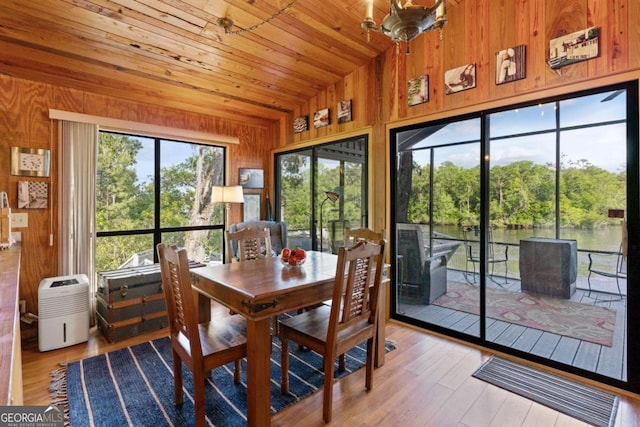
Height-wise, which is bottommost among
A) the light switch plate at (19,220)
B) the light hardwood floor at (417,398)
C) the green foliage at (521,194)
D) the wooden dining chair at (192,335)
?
the light hardwood floor at (417,398)

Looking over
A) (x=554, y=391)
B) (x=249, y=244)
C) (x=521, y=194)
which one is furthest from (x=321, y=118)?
(x=554, y=391)

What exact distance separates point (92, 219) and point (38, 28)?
178 centimetres

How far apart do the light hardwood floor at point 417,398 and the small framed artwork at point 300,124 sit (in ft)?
10.0

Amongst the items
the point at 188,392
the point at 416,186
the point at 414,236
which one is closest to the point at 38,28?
the point at 188,392

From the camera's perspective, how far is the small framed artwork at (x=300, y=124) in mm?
4336

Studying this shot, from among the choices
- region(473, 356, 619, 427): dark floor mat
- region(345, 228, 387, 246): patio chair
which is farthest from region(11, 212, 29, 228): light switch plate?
region(473, 356, 619, 427): dark floor mat

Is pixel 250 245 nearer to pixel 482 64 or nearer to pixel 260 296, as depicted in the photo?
pixel 260 296

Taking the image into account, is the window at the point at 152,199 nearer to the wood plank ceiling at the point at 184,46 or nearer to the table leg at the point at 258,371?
the wood plank ceiling at the point at 184,46

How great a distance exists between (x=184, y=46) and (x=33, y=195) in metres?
2.05

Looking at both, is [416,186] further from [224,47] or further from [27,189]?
[27,189]

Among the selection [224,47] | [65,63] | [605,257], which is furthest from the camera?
[224,47]

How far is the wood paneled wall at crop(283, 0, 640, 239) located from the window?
193 centimetres

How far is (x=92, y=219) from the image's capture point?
10.9 ft

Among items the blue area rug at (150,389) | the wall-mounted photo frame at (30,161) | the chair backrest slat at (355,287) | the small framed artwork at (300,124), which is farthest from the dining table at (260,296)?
the small framed artwork at (300,124)
